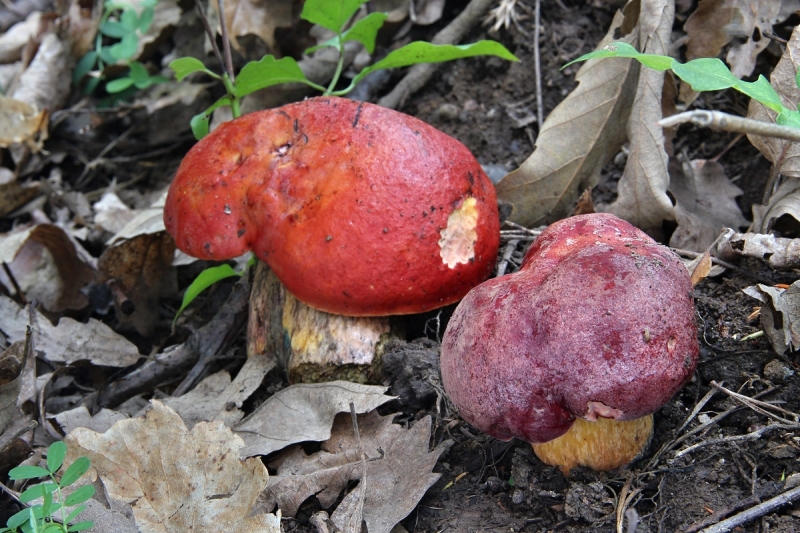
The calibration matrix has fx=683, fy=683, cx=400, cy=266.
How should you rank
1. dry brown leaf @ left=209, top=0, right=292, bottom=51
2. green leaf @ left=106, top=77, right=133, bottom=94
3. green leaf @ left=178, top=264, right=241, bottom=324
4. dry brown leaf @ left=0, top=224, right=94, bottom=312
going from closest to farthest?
green leaf @ left=178, top=264, right=241, bottom=324 < dry brown leaf @ left=0, top=224, right=94, bottom=312 < dry brown leaf @ left=209, top=0, right=292, bottom=51 < green leaf @ left=106, top=77, right=133, bottom=94

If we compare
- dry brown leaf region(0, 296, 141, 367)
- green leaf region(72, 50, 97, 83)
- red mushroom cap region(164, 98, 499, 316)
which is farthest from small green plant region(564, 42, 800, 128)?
green leaf region(72, 50, 97, 83)

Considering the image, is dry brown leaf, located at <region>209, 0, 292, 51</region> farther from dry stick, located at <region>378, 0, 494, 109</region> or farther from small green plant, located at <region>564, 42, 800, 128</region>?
small green plant, located at <region>564, 42, 800, 128</region>

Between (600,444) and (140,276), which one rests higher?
(600,444)

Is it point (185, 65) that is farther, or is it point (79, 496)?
point (185, 65)

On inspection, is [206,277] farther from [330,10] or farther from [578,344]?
[578,344]

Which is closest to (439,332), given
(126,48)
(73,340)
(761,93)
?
(761,93)

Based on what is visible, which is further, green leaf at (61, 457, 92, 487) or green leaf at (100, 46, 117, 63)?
green leaf at (100, 46, 117, 63)

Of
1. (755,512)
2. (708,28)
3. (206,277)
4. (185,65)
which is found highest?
(185,65)
